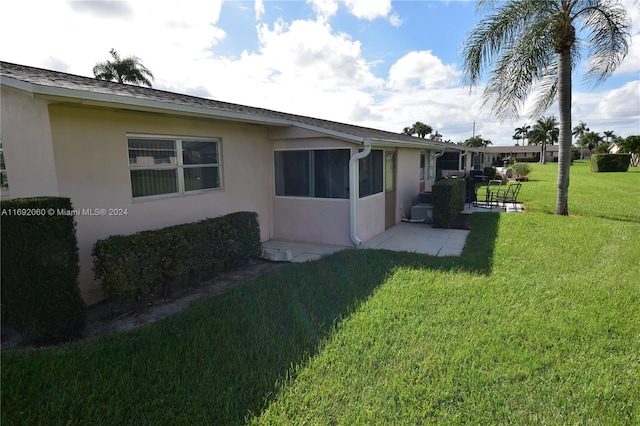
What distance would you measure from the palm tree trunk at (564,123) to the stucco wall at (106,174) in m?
10.1

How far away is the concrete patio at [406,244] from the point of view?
7727 mm

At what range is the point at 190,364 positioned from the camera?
11.3 ft

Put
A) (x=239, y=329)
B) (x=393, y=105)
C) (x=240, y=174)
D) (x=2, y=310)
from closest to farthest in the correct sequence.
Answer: (x=2, y=310) < (x=239, y=329) < (x=240, y=174) < (x=393, y=105)

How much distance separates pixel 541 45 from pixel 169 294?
11871 millimetres

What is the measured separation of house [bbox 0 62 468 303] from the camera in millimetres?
4469

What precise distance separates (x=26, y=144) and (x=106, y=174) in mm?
1032

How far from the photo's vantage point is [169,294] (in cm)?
555

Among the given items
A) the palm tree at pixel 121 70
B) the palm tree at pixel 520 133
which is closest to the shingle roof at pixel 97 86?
the palm tree at pixel 121 70

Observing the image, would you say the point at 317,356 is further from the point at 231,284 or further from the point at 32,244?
the point at 32,244

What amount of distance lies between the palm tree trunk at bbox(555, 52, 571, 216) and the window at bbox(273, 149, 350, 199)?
7.41 m

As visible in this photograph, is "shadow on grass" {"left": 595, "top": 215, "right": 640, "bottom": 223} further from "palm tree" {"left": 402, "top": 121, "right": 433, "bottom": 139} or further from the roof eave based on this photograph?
"palm tree" {"left": 402, "top": 121, "right": 433, "bottom": 139}

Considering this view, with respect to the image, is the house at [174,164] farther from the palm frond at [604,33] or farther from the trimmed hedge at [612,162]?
the trimmed hedge at [612,162]

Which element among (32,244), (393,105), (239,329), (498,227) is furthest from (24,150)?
(393,105)

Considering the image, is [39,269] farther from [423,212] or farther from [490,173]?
[490,173]
